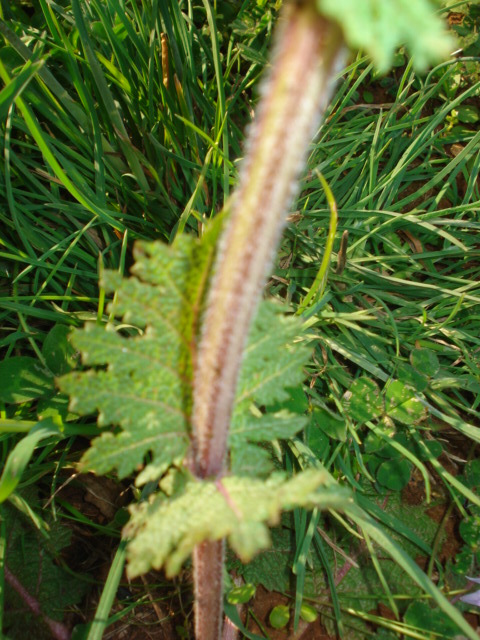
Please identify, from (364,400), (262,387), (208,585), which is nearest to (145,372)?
(262,387)

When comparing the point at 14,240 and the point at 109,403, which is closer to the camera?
the point at 109,403

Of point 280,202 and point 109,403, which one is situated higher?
point 280,202

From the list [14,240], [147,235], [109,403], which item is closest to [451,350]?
[147,235]

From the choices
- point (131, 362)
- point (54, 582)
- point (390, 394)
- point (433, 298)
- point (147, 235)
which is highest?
point (131, 362)

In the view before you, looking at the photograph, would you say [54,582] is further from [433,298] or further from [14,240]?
[433,298]

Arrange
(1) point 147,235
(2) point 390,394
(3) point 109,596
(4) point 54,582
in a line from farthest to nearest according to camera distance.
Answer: (1) point 147,235 < (2) point 390,394 < (4) point 54,582 < (3) point 109,596

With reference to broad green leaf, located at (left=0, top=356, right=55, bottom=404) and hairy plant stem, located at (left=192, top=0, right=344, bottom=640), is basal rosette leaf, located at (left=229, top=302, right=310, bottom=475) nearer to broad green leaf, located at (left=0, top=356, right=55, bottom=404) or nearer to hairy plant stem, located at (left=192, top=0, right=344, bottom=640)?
hairy plant stem, located at (left=192, top=0, right=344, bottom=640)

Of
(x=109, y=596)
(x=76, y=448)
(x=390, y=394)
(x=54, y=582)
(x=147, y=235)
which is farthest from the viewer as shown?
(x=147, y=235)

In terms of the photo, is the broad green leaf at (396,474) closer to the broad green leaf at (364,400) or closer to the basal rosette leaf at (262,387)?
the broad green leaf at (364,400)

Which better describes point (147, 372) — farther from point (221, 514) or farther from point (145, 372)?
point (221, 514)
